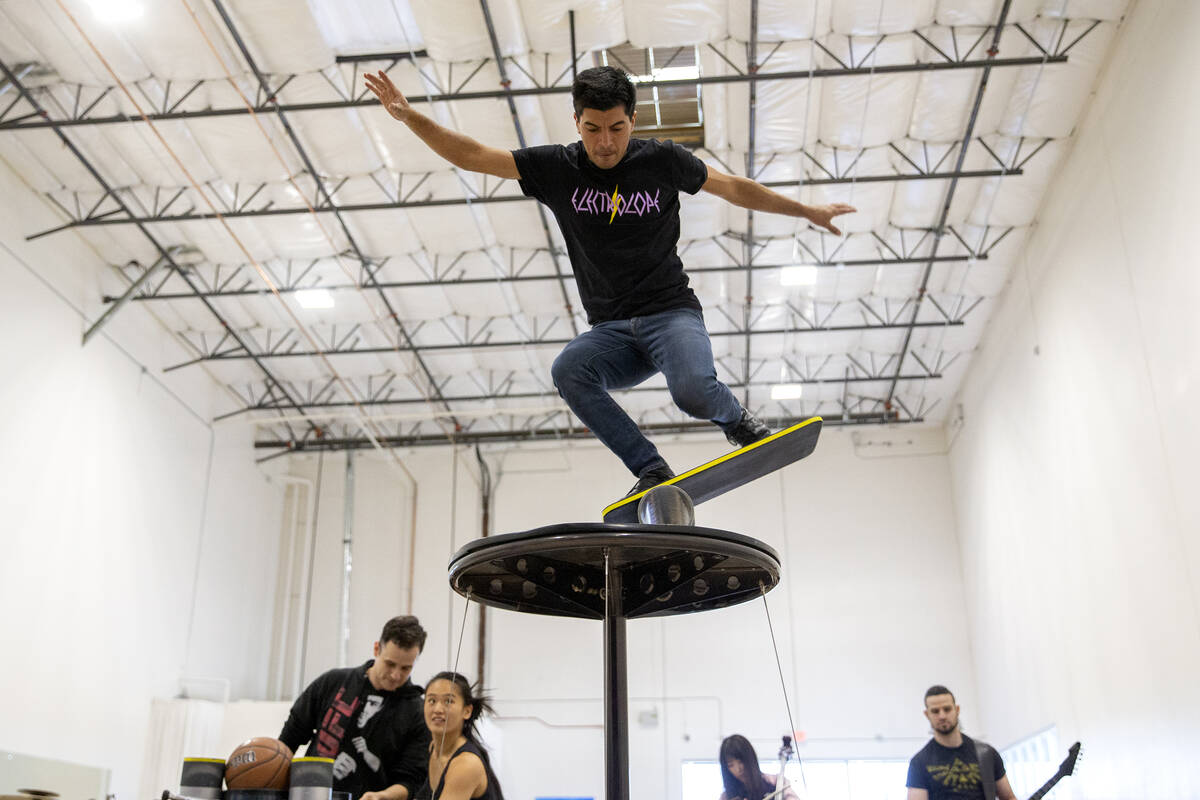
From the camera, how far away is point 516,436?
55.2 ft

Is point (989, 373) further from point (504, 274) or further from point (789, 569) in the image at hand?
point (504, 274)

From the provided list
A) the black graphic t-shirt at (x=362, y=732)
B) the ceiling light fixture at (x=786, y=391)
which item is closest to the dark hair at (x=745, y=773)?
the black graphic t-shirt at (x=362, y=732)

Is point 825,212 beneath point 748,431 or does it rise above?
above

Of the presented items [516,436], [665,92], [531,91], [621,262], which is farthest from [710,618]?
[621,262]

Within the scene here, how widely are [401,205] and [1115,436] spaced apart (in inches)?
292

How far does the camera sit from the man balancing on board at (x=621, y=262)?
2836mm

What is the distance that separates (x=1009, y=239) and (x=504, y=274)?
19.9 ft

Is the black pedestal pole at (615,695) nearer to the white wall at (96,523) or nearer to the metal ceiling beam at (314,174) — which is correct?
the metal ceiling beam at (314,174)

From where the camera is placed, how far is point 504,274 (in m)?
12.7

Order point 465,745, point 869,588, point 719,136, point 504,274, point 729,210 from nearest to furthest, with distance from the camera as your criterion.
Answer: point 465,745
point 719,136
point 729,210
point 504,274
point 869,588

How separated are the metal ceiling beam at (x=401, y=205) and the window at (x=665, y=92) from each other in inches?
41.8

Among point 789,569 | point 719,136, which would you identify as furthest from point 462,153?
point 789,569

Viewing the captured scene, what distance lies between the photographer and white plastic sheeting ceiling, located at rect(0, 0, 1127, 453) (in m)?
9.06

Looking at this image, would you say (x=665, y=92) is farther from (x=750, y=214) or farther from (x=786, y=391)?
(x=786, y=391)
